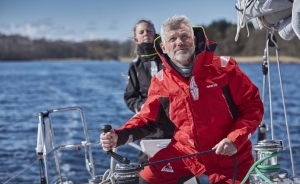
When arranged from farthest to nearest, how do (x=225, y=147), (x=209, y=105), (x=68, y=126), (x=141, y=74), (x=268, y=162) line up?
(x=68, y=126) < (x=141, y=74) < (x=209, y=105) < (x=225, y=147) < (x=268, y=162)

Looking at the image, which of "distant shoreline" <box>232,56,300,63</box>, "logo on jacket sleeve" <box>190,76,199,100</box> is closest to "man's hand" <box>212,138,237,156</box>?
"logo on jacket sleeve" <box>190,76,199,100</box>

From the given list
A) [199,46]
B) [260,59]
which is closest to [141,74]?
[199,46]

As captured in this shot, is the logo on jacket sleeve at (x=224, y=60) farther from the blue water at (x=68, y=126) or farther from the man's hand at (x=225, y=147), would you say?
the blue water at (x=68, y=126)

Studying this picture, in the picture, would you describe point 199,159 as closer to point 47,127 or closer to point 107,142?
point 107,142

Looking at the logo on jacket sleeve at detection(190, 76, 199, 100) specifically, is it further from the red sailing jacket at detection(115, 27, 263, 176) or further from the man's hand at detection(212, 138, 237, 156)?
the man's hand at detection(212, 138, 237, 156)

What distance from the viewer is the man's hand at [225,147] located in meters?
2.53

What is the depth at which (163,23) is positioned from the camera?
286cm

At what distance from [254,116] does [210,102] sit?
284mm

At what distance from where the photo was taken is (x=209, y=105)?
9.05 ft

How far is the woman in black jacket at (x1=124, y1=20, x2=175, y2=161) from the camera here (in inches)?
177

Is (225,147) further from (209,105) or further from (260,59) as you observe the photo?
(260,59)

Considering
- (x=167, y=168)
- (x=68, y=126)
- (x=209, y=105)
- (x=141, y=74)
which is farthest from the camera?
(x=68, y=126)

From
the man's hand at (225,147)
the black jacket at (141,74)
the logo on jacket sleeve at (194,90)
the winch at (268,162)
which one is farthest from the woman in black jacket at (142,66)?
the winch at (268,162)

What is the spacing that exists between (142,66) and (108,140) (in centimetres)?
197
